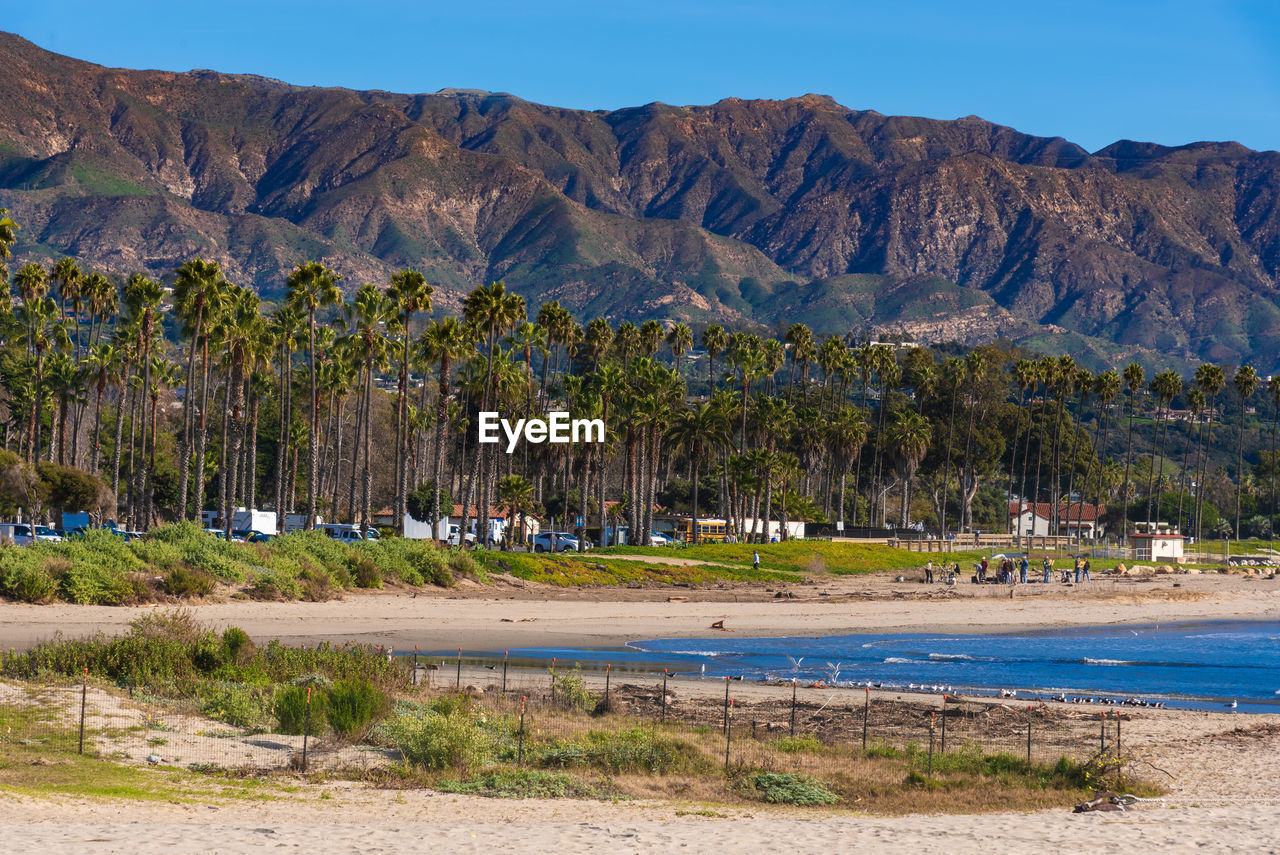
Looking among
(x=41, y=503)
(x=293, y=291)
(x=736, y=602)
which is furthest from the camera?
(x=293, y=291)

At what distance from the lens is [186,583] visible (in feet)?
131

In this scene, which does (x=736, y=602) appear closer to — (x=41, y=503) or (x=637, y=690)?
(x=637, y=690)

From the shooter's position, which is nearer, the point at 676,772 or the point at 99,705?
the point at 676,772

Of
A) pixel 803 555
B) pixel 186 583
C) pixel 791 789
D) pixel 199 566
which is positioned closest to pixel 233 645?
pixel 791 789

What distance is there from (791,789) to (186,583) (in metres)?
27.9

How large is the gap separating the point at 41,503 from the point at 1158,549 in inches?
3356

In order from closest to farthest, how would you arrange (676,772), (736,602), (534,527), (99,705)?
(676,772), (99,705), (736,602), (534,527)

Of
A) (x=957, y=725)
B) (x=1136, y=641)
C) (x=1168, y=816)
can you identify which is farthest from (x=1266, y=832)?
(x=1136, y=641)

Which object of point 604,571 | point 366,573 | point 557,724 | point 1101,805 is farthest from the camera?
point 604,571

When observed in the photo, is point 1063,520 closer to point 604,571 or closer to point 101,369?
point 604,571

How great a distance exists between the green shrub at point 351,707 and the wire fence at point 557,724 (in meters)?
0.10

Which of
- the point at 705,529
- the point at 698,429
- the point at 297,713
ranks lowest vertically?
the point at 297,713

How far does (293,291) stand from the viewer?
6906cm

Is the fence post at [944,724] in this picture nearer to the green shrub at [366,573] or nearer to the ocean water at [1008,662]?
the ocean water at [1008,662]
